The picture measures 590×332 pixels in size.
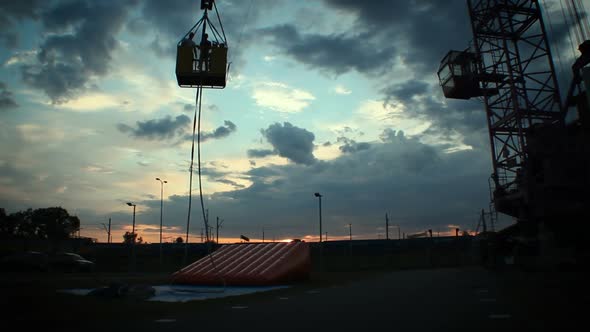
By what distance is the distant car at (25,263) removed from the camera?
23641 mm

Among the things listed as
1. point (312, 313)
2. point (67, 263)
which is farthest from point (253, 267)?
point (67, 263)

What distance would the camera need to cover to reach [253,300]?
10508 mm

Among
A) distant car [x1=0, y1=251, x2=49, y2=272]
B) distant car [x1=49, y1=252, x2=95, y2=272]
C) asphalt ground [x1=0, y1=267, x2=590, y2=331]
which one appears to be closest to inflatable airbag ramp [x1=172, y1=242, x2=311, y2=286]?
asphalt ground [x1=0, y1=267, x2=590, y2=331]

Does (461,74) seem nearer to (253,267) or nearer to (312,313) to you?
(253,267)

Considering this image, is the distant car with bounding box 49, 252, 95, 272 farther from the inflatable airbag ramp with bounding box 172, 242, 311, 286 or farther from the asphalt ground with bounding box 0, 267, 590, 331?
the asphalt ground with bounding box 0, 267, 590, 331

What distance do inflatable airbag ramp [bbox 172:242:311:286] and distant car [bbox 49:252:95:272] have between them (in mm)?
11768

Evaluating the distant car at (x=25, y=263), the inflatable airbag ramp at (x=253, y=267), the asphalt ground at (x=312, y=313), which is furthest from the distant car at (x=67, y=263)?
the asphalt ground at (x=312, y=313)

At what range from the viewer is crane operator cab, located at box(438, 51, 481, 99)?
3158 centimetres

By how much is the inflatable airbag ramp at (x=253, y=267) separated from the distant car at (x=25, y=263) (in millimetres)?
12961

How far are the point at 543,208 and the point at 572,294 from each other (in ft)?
43.4

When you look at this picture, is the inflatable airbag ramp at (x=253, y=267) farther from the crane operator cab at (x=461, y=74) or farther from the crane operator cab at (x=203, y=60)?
the crane operator cab at (x=461, y=74)

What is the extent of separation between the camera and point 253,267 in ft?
52.9

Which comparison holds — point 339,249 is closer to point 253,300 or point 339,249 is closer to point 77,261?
point 77,261

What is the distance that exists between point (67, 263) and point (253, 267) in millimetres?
16053
